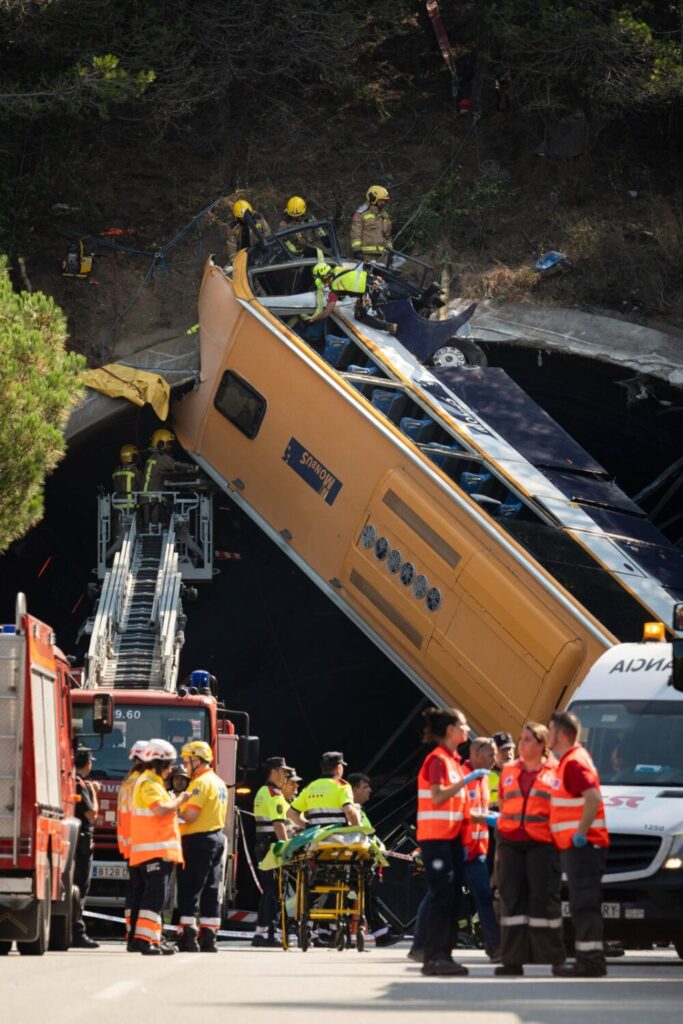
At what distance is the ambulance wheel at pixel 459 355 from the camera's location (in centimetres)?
2177

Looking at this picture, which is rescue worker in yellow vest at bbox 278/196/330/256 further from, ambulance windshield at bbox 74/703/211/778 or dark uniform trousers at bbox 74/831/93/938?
dark uniform trousers at bbox 74/831/93/938

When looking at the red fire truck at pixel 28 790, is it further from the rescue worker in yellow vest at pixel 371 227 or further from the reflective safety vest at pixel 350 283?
the rescue worker in yellow vest at pixel 371 227

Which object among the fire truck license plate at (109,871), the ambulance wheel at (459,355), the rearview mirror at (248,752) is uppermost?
the ambulance wheel at (459,355)

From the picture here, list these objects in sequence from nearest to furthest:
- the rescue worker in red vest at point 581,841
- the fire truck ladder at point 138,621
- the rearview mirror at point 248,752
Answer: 1. the rescue worker in red vest at point 581,841
2. the rearview mirror at point 248,752
3. the fire truck ladder at point 138,621

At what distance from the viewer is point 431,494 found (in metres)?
18.0

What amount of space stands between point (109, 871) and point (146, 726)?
4.30 ft

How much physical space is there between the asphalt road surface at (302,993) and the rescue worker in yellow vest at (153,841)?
1.14ft

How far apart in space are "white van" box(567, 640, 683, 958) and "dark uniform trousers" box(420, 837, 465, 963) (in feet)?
5.78

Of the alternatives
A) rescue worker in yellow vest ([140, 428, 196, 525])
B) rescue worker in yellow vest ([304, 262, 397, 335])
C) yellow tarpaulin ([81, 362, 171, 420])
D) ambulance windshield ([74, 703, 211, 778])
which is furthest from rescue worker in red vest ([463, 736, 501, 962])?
yellow tarpaulin ([81, 362, 171, 420])

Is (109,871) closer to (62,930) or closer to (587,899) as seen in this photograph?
(62,930)

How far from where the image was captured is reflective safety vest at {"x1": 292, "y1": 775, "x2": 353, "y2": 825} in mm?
13961

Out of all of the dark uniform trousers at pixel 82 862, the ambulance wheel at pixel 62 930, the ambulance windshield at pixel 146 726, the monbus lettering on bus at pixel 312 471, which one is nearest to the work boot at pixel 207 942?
the ambulance wheel at pixel 62 930

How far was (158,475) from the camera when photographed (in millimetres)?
23016

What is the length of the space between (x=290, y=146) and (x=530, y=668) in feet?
47.3
